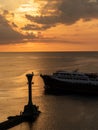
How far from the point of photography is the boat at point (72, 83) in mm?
97625

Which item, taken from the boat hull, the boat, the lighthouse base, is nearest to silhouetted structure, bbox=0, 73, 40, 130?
the lighthouse base

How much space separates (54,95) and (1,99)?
657 inches

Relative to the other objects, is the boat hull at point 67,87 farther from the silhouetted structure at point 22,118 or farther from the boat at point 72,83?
the silhouetted structure at point 22,118

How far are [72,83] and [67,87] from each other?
188 centimetres

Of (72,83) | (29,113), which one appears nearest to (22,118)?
(29,113)

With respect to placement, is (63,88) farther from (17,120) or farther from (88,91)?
(17,120)

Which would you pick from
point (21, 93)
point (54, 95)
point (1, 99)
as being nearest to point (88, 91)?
point (54, 95)

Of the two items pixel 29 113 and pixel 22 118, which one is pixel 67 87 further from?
pixel 22 118

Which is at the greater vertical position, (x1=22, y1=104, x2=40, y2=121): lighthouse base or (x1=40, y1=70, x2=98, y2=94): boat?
(x1=40, y1=70, x2=98, y2=94): boat

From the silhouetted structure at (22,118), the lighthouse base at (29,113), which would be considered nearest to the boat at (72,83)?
the silhouetted structure at (22,118)

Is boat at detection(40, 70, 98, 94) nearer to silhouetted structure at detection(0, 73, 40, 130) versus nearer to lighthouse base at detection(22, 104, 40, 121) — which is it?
silhouetted structure at detection(0, 73, 40, 130)

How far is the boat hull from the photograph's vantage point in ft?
319

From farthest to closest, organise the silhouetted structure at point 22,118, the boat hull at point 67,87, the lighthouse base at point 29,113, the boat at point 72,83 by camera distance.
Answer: the boat at point 72,83 < the boat hull at point 67,87 < the lighthouse base at point 29,113 < the silhouetted structure at point 22,118

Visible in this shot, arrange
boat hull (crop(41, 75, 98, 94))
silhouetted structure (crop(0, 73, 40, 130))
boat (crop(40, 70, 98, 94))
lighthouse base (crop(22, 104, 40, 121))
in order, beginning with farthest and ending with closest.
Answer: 1. boat (crop(40, 70, 98, 94))
2. boat hull (crop(41, 75, 98, 94))
3. lighthouse base (crop(22, 104, 40, 121))
4. silhouetted structure (crop(0, 73, 40, 130))
